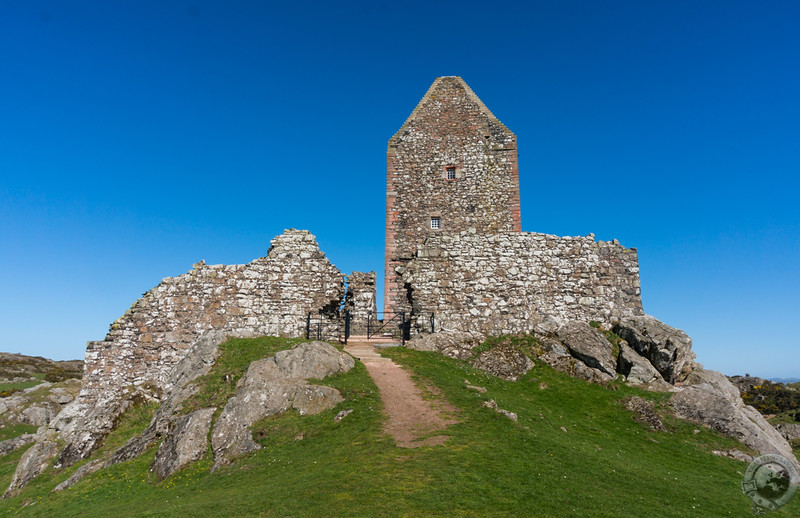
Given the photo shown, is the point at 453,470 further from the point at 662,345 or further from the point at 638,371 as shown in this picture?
the point at 662,345

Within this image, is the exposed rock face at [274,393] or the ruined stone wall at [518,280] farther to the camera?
the ruined stone wall at [518,280]

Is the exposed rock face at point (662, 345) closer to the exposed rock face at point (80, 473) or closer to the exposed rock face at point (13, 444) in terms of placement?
the exposed rock face at point (80, 473)

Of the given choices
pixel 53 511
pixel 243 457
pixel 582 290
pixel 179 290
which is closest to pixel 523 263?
pixel 582 290

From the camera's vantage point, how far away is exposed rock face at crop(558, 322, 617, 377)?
62.6 ft

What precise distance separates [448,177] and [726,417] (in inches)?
744

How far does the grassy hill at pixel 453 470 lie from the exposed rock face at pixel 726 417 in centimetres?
54

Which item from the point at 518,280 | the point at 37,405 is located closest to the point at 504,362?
the point at 518,280

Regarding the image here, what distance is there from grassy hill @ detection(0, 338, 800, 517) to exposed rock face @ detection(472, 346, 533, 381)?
1.33 metres

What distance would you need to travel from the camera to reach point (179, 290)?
2155cm

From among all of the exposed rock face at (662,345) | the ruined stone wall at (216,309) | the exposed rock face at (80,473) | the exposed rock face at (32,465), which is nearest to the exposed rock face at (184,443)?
the exposed rock face at (80,473)

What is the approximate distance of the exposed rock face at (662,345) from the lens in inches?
739

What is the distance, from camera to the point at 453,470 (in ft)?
30.0

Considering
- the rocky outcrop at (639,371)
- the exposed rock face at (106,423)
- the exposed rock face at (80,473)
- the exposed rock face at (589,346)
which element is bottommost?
the exposed rock face at (80,473)

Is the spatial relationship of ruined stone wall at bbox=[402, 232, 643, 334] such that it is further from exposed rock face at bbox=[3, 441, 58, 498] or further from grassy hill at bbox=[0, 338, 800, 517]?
exposed rock face at bbox=[3, 441, 58, 498]
